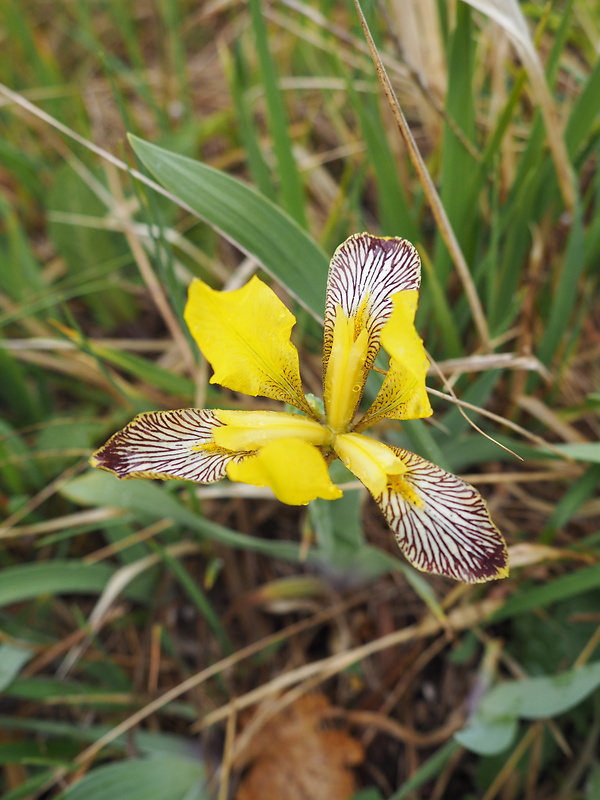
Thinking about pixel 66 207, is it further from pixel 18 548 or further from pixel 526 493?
pixel 526 493

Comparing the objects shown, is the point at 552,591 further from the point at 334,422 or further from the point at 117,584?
the point at 117,584

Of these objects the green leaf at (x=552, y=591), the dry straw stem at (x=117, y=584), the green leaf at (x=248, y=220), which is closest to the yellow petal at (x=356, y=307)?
the green leaf at (x=248, y=220)

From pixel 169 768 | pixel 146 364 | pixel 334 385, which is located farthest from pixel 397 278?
pixel 169 768

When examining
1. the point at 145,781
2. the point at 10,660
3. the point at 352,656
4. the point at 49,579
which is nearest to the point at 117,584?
the point at 49,579

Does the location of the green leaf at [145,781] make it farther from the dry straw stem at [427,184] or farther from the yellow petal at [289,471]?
the dry straw stem at [427,184]

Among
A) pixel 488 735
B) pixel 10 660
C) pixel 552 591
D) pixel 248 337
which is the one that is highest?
pixel 248 337

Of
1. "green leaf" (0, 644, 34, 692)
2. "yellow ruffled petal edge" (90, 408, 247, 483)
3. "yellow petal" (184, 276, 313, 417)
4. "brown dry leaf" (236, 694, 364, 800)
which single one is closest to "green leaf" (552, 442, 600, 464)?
"yellow petal" (184, 276, 313, 417)
